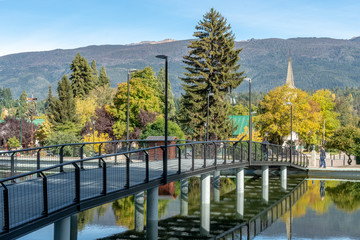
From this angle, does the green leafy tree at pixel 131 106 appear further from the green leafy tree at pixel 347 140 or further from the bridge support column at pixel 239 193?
the bridge support column at pixel 239 193

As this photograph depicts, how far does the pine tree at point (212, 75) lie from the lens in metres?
58.3

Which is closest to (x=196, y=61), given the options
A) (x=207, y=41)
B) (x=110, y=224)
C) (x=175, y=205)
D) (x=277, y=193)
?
(x=207, y=41)

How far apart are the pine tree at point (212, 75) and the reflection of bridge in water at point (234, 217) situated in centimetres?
2365

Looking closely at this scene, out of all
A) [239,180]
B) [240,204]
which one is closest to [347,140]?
[239,180]

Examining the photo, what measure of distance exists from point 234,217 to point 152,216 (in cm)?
659

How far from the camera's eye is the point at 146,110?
2509 inches

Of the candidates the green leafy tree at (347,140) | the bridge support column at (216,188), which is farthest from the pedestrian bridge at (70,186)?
the green leafy tree at (347,140)

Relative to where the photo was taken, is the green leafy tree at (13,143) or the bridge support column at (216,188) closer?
the bridge support column at (216,188)

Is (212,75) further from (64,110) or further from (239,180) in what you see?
(239,180)

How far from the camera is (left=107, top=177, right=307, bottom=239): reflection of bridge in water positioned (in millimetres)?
21281

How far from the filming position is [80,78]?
9625cm

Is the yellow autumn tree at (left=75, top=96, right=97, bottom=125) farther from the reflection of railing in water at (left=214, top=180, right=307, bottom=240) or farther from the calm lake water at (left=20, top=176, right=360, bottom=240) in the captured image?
the reflection of railing in water at (left=214, top=180, right=307, bottom=240)

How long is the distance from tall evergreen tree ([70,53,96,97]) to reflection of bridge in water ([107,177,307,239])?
65572mm

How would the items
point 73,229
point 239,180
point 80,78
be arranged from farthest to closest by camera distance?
point 80,78
point 239,180
point 73,229
